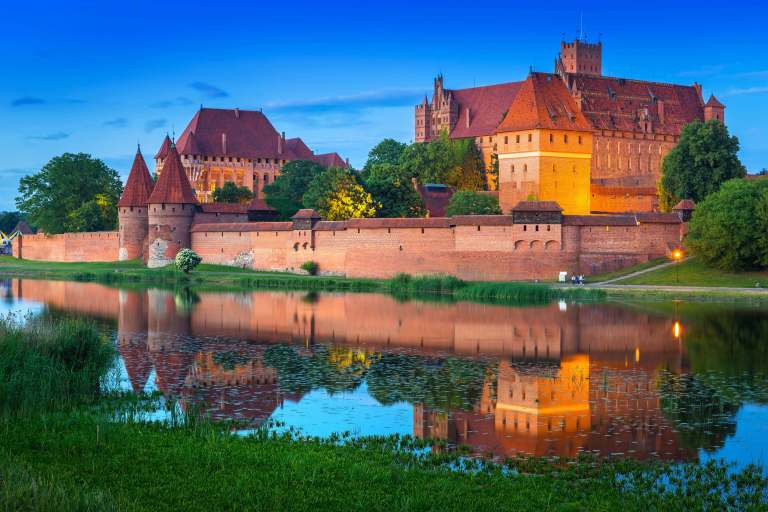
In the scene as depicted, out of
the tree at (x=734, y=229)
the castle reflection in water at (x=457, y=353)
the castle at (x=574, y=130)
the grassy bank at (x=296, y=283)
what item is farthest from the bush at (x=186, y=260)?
the tree at (x=734, y=229)

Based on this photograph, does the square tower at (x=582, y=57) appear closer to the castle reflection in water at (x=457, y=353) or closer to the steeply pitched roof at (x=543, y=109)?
the steeply pitched roof at (x=543, y=109)

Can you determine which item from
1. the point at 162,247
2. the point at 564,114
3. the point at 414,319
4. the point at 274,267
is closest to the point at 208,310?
the point at 414,319

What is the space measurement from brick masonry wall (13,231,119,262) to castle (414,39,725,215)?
21196mm

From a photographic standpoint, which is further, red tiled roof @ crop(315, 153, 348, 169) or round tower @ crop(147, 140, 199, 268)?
red tiled roof @ crop(315, 153, 348, 169)

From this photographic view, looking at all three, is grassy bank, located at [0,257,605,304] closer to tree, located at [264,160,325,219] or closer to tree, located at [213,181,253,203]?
tree, located at [213,181,253,203]

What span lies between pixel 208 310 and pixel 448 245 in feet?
45.2

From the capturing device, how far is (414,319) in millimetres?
24406

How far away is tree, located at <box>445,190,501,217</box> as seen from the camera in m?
47.6

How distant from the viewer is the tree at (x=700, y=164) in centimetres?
4300

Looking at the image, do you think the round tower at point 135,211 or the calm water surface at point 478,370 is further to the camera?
the round tower at point 135,211

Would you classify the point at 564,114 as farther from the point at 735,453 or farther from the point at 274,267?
the point at 735,453

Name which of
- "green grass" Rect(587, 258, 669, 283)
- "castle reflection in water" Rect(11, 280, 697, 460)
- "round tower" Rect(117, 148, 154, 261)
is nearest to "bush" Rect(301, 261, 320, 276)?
"castle reflection in water" Rect(11, 280, 697, 460)

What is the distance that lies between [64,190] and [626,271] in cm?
3703

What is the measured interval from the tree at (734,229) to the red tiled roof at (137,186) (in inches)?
1061
